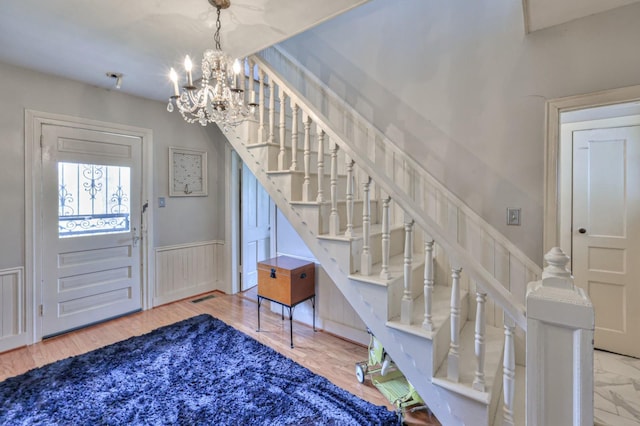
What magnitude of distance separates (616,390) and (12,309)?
4.65m

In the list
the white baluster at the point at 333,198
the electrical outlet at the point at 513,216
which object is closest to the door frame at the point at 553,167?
the electrical outlet at the point at 513,216

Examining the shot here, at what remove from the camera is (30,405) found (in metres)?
1.89

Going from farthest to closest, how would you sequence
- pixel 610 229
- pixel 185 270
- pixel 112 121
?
pixel 185 270 < pixel 112 121 < pixel 610 229

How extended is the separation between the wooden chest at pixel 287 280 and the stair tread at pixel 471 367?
4.71ft

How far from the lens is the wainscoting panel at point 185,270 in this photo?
3564 millimetres

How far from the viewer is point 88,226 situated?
2.99m

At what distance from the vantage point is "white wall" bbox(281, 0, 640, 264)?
1.69m

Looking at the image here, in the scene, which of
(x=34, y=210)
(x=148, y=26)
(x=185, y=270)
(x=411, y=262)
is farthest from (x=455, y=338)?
(x=34, y=210)

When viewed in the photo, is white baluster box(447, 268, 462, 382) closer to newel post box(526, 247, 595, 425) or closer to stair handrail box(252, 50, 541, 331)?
stair handrail box(252, 50, 541, 331)

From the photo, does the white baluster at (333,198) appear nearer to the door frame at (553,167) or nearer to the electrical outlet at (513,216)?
the electrical outlet at (513,216)

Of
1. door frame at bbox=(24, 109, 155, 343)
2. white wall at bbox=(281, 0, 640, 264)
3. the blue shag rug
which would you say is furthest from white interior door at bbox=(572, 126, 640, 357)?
door frame at bbox=(24, 109, 155, 343)

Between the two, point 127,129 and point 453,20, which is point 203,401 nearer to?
point 127,129

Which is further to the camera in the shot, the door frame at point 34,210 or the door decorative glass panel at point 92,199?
the door decorative glass panel at point 92,199

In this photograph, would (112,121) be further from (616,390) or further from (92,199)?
(616,390)
